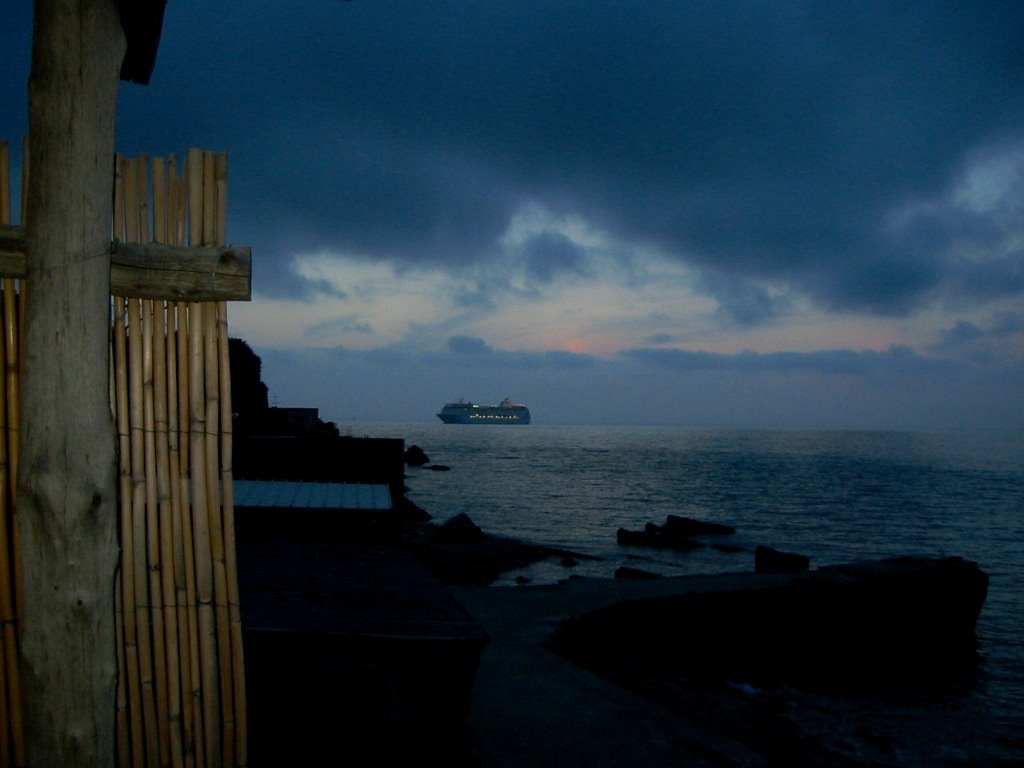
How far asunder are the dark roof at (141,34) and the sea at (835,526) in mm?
10394

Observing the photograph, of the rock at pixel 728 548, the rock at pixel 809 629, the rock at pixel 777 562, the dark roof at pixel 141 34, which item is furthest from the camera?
the rock at pixel 728 548

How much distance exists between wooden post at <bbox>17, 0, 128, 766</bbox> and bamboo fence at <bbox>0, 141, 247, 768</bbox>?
0.39 metres

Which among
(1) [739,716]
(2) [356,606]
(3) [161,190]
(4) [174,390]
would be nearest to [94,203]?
(3) [161,190]

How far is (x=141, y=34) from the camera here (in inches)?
116

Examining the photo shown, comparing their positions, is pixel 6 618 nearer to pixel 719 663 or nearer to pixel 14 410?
pixel 14 410

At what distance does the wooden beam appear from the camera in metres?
2.86

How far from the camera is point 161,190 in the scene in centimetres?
302

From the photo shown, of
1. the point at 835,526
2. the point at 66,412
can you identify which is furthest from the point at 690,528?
the point at 66,412

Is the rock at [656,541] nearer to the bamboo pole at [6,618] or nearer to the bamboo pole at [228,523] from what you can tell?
the bamboo pole at [228,523]

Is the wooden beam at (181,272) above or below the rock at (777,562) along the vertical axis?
above

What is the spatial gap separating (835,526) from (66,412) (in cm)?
4106

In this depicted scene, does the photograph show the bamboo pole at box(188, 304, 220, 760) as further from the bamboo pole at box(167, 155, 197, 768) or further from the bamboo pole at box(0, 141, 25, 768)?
the bamboo pole at box(0, 141, 25, 768)

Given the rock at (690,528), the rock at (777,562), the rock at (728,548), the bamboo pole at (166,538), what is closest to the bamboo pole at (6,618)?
the bamboo pole at (166,538)

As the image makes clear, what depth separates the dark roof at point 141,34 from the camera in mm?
2701
